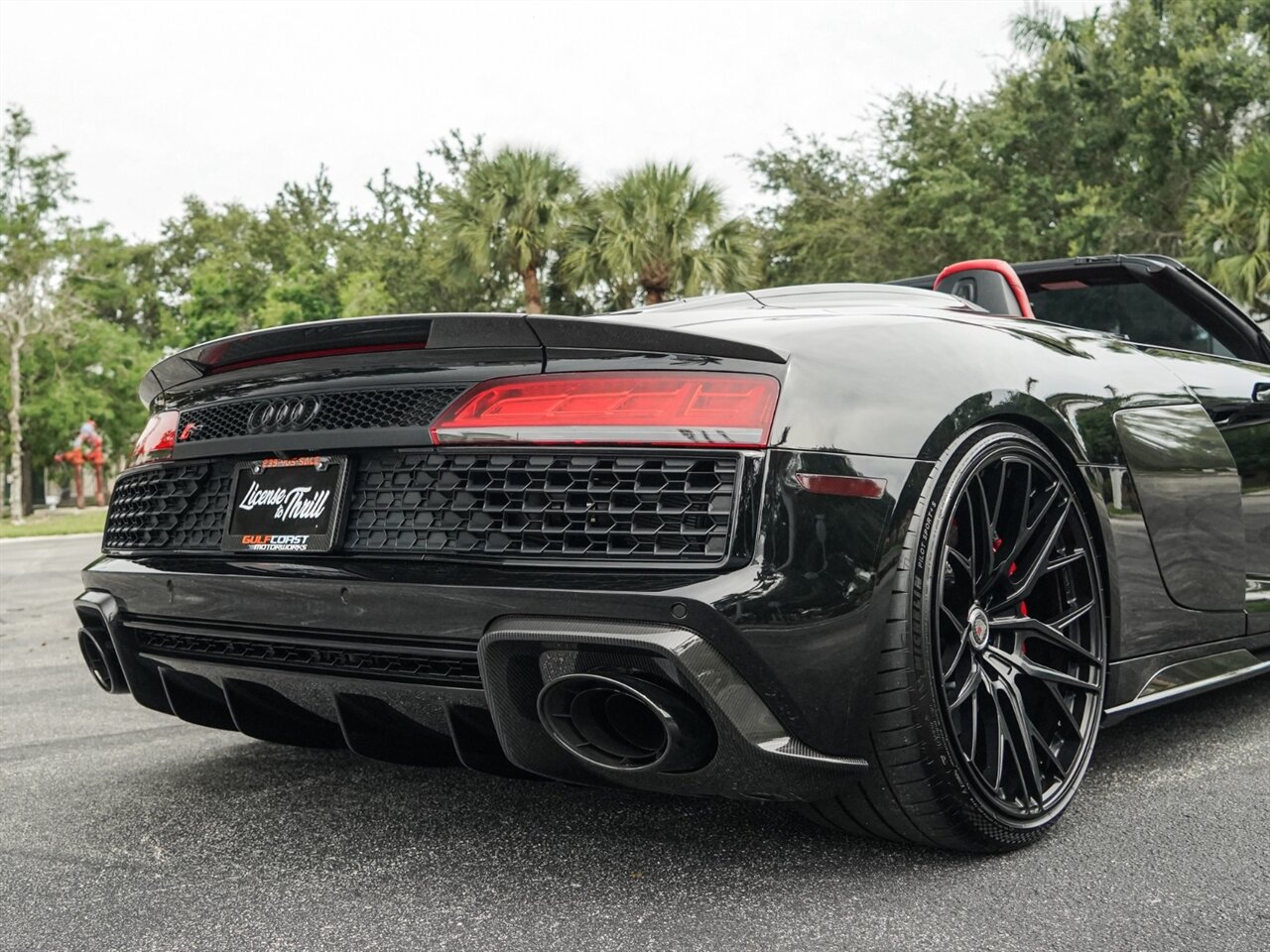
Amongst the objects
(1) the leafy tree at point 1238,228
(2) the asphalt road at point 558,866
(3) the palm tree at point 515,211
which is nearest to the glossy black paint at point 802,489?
(2) the asphalt road at point 558,866

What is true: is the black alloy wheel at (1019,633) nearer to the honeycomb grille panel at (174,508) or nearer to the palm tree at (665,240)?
Answer: the honeycomb grille panel at (174,508)

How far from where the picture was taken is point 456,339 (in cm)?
233

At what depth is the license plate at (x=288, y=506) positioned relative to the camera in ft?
7.77

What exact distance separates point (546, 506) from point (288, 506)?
0.59 m

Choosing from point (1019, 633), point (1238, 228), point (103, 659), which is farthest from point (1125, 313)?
point (1238, 228)

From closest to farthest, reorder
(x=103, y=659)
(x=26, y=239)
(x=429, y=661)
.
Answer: (x=429, y=661), (x=103, y=659), (x=26, y=239)

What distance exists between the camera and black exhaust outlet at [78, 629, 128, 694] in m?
2.80

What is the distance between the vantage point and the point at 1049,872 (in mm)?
2320

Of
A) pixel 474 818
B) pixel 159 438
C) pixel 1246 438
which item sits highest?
pixel 159 438

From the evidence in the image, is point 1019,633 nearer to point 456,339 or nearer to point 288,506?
point 456,339

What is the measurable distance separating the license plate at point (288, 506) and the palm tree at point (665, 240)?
62.8 ft

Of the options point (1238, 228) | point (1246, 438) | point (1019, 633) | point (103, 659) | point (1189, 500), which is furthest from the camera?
point (1238, 228)

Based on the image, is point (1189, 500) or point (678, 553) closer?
point (678, 553)

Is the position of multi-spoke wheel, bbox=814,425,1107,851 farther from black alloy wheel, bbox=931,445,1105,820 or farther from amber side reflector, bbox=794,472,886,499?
amber side reflector, bbox=794,472,886,499
